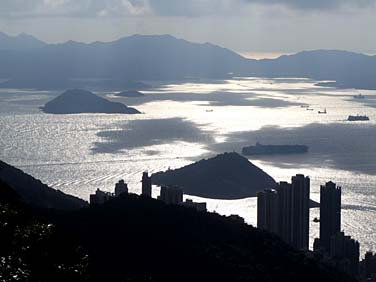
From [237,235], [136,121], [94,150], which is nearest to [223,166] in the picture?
[94,150]

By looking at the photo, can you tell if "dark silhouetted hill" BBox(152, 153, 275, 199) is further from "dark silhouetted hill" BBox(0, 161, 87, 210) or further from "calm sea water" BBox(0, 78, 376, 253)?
"dark silhouetted hill" BBox(0, 161, 87, 210)

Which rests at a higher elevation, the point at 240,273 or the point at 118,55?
the point at 118,55

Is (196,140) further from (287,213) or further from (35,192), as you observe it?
(35,192)

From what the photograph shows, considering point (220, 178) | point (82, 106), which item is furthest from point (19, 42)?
point (220, 178)

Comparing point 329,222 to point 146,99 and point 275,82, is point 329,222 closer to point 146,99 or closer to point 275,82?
point 146,99

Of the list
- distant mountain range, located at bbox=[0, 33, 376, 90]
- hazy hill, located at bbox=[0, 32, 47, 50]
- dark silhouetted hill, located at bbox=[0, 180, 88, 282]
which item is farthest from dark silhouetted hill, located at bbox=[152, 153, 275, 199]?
hazy hill, located at bbox=[0, 32, 47, 50]

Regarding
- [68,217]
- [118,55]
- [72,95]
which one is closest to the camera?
[68,217]

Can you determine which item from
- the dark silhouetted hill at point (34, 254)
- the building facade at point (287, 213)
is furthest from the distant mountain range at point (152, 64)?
the dark silhouetted hill at point (34, 254)
